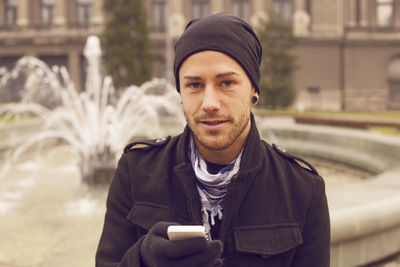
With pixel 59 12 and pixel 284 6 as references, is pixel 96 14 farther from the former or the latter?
pixel 284 6

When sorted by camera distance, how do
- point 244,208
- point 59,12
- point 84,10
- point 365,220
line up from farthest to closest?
1. point 84,10
2. point 59,12
3. point 365,220
4. point 244,208

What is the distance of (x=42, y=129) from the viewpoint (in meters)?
15.4

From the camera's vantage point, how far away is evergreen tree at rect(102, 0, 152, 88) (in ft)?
92.9

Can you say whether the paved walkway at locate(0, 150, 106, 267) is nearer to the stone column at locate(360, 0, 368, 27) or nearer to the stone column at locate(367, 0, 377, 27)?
the stone column at locate(360, 0, 368, 27)

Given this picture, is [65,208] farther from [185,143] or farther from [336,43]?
[336,43]

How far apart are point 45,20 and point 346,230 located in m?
39.8

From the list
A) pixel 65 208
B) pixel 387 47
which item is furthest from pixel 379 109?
pixel 65 208

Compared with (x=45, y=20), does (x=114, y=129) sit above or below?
below

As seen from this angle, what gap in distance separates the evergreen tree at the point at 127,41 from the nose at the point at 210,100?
26581mm

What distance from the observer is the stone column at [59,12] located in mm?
37344

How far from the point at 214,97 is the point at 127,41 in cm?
2799

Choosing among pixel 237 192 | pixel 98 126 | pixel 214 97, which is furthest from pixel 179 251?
pixel 98 126

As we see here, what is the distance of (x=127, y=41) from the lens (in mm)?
28812

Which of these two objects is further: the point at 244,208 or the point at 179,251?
the point at 244,208
